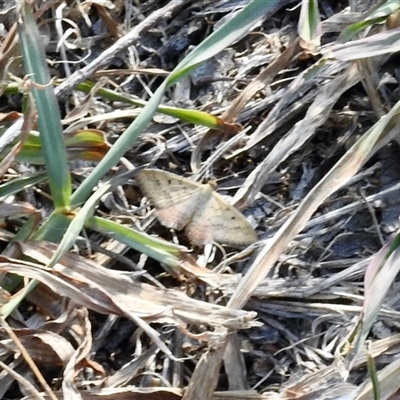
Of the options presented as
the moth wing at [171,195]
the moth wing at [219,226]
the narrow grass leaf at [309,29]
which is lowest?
the moth wing at [219,226]

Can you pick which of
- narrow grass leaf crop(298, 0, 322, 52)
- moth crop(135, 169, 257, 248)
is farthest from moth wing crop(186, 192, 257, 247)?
narrow grass leaf crop(298, 0, 322, 52)

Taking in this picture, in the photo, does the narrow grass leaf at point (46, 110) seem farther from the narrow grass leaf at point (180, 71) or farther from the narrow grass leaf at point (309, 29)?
the narrow grass leaf at point (309, 29)

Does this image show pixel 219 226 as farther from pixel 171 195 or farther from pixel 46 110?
pixel 46 110

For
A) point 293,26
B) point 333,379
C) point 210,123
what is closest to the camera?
point 333,379

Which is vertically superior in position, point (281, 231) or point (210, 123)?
point (210, 123)

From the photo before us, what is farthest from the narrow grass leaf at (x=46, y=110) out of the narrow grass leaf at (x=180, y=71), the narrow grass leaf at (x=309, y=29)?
the narrow grass leaf at (x=309, y=29)

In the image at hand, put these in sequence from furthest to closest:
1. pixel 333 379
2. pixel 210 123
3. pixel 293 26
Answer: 1. pixel 293 26
2. pixel 210 123
3. pixel 333 379

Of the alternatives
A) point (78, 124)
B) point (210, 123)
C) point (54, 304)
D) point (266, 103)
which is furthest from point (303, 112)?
point (54, 304)

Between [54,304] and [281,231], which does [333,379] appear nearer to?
[281,231]

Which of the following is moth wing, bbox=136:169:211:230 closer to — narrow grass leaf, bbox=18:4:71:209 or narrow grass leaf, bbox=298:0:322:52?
narrow grass leaf, bbox=18:4:71:209

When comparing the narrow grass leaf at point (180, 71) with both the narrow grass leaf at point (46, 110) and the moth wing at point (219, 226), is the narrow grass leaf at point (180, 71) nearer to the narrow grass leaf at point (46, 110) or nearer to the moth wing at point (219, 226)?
the narrow grass leaf at point (46, 110)

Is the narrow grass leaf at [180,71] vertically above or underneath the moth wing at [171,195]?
above
